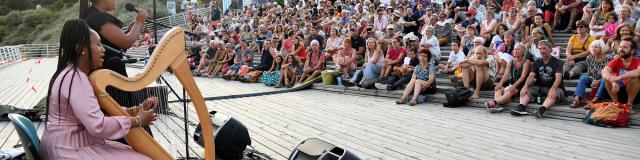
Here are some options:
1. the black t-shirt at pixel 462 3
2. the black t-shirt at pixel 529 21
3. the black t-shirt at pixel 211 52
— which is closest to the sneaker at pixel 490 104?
the black t-shirt at pixel 529 21

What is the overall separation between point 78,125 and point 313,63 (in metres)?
8.75

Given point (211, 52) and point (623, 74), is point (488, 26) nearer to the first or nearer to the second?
point (623, 74)

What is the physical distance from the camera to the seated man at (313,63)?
10.9m

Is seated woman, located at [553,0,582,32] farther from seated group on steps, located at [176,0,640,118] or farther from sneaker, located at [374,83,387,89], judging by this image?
sneaker, located at [374,83,387,89]

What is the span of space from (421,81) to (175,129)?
4129mm

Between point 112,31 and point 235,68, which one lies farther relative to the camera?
point 235,68

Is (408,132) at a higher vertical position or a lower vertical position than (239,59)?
lower

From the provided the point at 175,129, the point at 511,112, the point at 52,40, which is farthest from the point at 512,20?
the point at 52,40

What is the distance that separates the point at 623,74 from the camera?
19.7 ft

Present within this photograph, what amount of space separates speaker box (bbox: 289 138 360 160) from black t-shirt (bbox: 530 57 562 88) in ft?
14.8

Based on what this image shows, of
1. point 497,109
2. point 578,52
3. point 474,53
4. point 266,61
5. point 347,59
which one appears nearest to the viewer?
point 497,109

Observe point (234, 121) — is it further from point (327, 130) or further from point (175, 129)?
point (327, 130)

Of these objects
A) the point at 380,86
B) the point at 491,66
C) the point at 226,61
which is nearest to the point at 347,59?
the point at 380,86

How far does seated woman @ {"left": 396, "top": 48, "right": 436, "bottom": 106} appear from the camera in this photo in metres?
8.12
